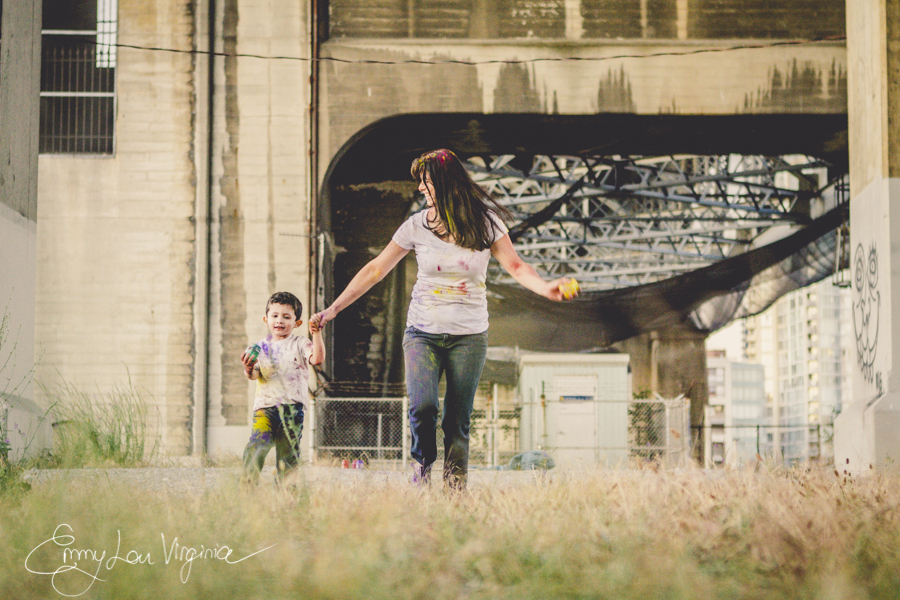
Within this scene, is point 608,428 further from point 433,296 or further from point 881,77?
point 433,296

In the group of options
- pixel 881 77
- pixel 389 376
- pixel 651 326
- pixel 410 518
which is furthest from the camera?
pixel 651 326

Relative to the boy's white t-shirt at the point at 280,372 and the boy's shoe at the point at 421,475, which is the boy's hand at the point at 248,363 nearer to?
the boy's white t-shirt at the point at 280,372

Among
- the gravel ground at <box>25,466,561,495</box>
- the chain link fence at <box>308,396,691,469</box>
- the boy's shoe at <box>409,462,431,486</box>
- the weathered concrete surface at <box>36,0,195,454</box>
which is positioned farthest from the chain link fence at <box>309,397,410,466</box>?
the boy's shoe at <box>409,462,431,486</box>

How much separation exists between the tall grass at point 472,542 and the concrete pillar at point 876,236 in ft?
15.6

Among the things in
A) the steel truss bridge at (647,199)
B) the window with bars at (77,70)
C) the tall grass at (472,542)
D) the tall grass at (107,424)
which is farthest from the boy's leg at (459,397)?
the steel truss bridge at (647,199)

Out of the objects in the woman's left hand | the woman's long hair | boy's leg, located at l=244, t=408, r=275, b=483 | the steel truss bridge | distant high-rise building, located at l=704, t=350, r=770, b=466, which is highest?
the steel truss bridge

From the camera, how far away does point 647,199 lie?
25.0m

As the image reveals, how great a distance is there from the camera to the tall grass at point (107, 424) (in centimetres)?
904

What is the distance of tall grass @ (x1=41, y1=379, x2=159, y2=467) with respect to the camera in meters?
9.04

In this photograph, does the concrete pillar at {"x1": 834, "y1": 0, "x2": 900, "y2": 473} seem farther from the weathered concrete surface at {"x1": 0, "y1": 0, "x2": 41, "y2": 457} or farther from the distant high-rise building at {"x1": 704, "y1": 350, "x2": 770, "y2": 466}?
the distant high-rise building at {"x1": 704, "y1": 350, "x2": 770, "y2": 466}

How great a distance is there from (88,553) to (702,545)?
2169 millimetres

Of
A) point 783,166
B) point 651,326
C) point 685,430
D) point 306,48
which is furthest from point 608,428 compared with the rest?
point 306,48

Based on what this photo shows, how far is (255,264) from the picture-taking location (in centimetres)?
1272

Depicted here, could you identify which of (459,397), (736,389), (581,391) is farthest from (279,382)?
(736,389)
